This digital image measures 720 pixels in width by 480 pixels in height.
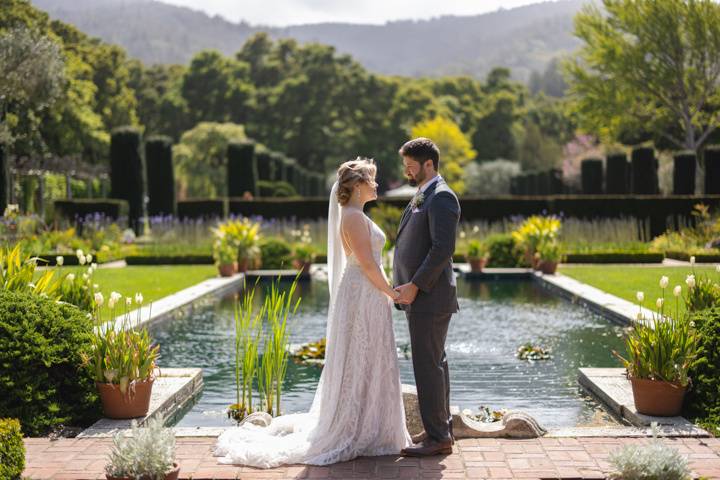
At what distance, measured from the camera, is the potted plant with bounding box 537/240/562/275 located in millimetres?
15523

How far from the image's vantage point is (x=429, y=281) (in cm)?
441

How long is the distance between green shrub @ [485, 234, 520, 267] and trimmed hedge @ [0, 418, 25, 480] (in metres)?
14.1

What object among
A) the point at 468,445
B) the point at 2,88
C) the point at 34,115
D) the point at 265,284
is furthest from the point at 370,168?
the point at 34,115

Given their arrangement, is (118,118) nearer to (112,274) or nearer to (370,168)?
(112,274)

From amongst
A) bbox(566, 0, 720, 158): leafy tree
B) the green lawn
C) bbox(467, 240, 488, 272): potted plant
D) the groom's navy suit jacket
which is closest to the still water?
the green lawn

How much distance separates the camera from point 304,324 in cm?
1065

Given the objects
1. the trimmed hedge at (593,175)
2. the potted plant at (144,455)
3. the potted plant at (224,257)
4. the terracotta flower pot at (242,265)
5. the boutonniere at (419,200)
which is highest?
the boutonniere at (419,200)

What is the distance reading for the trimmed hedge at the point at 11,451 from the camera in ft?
12.8

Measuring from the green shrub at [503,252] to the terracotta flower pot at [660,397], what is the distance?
39.5ft

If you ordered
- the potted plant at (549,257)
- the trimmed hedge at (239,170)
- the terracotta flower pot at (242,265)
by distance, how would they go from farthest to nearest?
the trimmed hedge at (239,170), the terracotta flower pot at (242,265), the potted plant at (549,257)

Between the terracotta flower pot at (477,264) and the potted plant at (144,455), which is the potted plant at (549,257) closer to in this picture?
the terracotta flower pot at (477,264)

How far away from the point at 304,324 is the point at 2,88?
17334 mm

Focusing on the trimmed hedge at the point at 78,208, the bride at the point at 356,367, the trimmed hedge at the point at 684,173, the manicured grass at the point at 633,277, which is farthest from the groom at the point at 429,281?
the trimmed hedge at the point at 684,173

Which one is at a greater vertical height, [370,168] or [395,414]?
[370,168]
